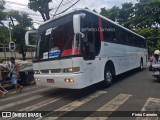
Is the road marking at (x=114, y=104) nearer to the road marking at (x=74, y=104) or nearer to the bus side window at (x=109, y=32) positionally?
the road marking at (x=74, y=104)

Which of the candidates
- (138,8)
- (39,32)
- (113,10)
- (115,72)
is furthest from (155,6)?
(39,32)

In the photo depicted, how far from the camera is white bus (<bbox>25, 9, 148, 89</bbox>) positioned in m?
7.69

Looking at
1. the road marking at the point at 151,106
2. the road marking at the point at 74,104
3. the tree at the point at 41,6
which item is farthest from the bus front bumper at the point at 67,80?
the tree at the point at 41,6

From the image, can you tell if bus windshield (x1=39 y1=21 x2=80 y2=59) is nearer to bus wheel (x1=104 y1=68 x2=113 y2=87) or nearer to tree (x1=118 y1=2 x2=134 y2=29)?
bus wheel (x1=104 y1=68 x2=113 y2=87)

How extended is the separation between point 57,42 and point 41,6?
46.2 ft

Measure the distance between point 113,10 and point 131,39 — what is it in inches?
1134

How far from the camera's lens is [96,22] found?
9398mm

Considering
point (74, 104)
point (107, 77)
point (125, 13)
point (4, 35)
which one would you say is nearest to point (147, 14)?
point (125, 13)

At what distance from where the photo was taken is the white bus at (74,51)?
7688 millimetres

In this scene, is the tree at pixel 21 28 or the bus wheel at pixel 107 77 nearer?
the bus wheel at pixel 107 77

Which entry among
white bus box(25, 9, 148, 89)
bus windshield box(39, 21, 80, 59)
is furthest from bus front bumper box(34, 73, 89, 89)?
bus windshield box(39, 21, 80, 59)

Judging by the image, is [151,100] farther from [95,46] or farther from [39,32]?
[39,32]

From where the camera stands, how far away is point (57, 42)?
8.33m

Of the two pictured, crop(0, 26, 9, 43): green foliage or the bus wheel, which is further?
crop(0, 26, 9, 43): green foliage
